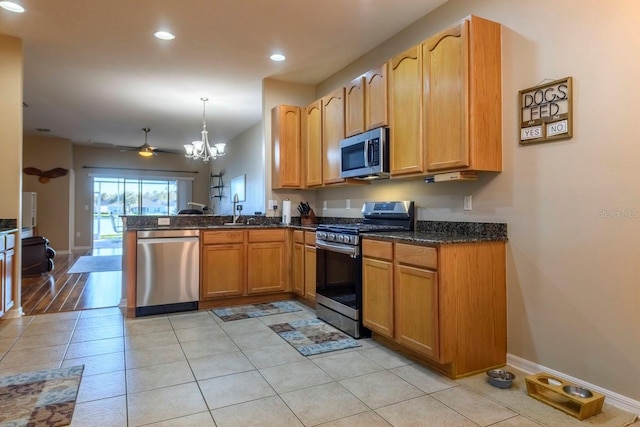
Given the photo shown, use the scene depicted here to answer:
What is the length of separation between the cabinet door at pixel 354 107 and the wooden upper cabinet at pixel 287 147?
1.07 metres

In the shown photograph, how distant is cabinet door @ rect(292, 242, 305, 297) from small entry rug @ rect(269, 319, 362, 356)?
2.13ft

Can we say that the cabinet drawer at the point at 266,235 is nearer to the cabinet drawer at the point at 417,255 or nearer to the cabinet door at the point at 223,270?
the cabinet door at the point at 223,270

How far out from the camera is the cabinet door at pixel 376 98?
3.28 metres

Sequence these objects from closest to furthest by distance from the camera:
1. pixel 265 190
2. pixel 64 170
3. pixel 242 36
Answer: pixel 242 36 < pixel 265 190 < pixel 64 170

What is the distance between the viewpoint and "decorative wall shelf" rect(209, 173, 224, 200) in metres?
9.97

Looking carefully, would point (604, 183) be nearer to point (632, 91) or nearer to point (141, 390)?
point (632, 91)

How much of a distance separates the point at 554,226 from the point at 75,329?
3.89 m

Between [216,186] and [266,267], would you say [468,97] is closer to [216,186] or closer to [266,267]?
[266,267]

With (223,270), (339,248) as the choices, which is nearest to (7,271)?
(223,270)

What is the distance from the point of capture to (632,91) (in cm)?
198

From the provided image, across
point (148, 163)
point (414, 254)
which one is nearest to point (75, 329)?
point (414, 254)

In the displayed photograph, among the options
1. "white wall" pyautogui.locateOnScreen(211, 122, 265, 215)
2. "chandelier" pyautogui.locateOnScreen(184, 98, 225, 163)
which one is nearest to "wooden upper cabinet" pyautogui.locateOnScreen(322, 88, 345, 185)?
"white wall" pyautogui.locateOnScreen(211, 122, 265, 215)

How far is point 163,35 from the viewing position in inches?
144

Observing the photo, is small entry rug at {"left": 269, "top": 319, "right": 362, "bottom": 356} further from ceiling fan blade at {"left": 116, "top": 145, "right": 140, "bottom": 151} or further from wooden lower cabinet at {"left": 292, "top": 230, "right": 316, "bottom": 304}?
ceiling fan blade at {"left": 116, "top": 145, "right": 140, "bottom": 151}
